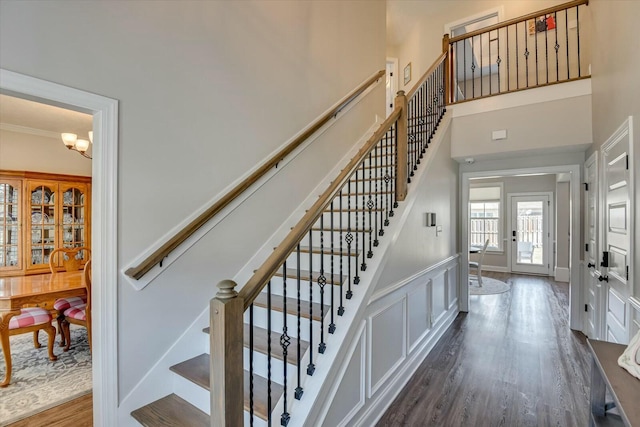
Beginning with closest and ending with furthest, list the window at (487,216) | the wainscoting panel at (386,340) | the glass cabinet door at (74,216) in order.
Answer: the wainscoting panel at (386,340) < the glass cabinet door at (74,216) < the window at (487,216)

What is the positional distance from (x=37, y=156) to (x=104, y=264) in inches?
168

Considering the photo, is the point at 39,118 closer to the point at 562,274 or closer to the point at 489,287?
the point at 489,287

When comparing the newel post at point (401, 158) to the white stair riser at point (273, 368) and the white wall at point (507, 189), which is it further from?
the white wall at point (507, 189)

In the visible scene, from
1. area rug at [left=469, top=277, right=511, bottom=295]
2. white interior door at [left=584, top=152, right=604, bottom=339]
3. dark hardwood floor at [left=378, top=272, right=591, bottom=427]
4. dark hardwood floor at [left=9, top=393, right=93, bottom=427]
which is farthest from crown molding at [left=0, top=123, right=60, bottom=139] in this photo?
area rug at [left=469, top=277, right=511, bottom=295]

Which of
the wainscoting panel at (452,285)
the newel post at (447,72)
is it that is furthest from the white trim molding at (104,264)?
the newel post at (447,72)

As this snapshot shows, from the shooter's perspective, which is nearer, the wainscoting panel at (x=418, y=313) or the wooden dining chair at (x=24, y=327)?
the wooden dining chair at (x=24, y=327)

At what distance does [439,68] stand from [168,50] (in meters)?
3.34

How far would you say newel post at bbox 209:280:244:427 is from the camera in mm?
1091

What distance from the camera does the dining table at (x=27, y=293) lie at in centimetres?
246

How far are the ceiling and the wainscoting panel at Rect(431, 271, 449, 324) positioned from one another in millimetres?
4467

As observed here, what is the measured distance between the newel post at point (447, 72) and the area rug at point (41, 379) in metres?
5.05

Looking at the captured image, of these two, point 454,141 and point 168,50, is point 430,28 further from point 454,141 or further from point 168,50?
point 168,50

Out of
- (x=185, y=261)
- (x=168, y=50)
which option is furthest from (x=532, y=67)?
(x=185, y=261)

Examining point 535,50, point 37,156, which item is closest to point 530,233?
point 535,50
